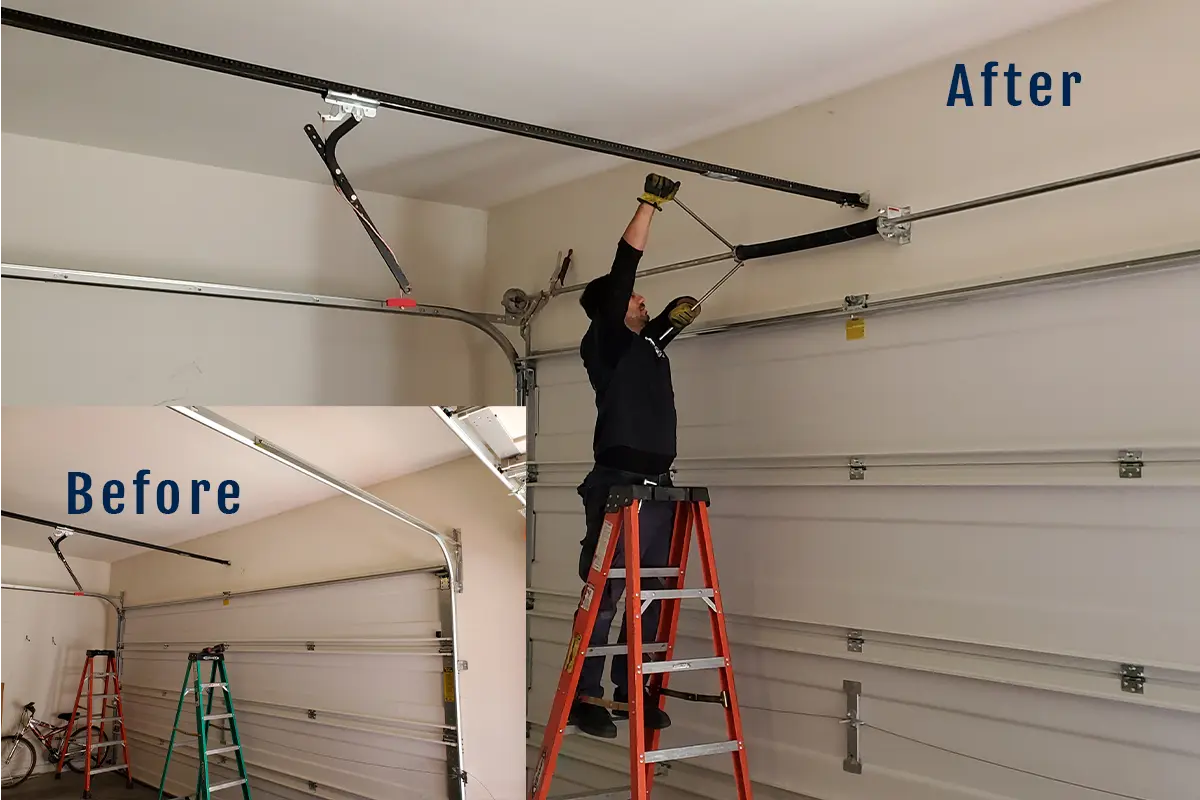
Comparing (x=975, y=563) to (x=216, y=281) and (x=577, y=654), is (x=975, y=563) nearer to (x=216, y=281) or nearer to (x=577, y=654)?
(x=577, y=654)

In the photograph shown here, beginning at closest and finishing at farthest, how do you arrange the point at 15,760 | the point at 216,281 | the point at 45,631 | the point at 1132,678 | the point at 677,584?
the point at 1132,678, the point at 15,760, the point at 45,631, the point at 677,584, the point at 216,281

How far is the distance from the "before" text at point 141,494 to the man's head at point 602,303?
4.08 ft

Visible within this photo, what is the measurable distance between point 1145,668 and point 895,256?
4.38 feet

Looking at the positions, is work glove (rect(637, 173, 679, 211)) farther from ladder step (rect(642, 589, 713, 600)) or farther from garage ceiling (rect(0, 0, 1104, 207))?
ladder step (rect(642, 589, 713, 600))

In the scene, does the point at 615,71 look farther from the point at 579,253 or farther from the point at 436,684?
the point at 436,684

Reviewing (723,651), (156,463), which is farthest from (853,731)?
(156,463)

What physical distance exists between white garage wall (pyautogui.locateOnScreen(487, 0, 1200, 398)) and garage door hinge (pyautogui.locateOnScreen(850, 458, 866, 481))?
53cm

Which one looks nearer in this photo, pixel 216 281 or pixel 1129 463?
pixel 1129 463

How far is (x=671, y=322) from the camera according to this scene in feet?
10.7

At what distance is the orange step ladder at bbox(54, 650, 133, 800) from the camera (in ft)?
8.96

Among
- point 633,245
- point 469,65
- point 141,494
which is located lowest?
point 141,494

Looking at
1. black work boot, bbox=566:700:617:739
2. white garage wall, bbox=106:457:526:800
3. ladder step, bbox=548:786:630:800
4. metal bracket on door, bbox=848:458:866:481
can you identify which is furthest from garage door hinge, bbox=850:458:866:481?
ladder step, bbox=548:786:630:800

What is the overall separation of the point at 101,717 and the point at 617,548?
159 cm

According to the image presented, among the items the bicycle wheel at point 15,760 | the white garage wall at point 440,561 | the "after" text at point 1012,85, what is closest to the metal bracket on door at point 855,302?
the "after" text at point 1012,85
